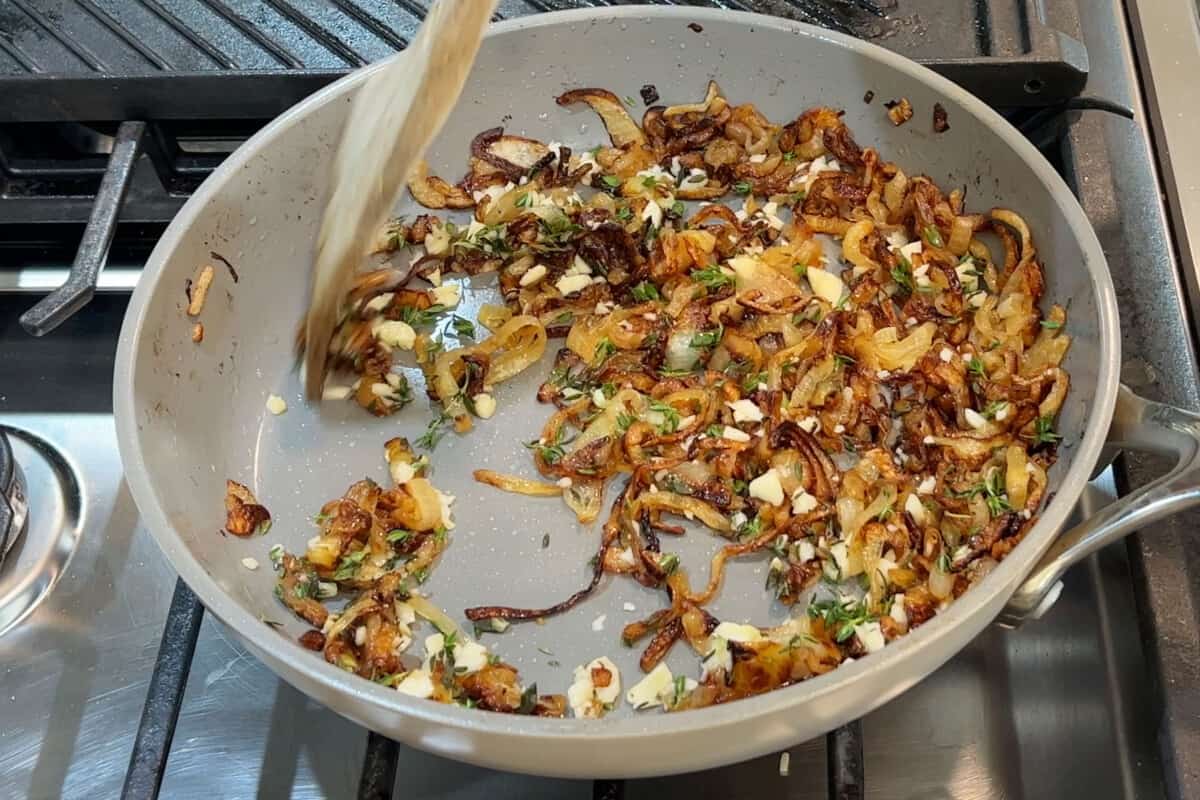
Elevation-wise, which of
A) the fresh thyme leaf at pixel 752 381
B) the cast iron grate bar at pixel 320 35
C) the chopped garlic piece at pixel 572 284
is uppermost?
the cast iron grate bar at pixel 320 35

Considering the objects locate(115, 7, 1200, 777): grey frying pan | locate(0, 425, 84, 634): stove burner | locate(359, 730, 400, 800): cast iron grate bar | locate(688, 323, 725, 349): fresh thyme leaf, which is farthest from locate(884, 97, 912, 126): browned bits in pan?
locate(0, 425, 84, 634): stove burner

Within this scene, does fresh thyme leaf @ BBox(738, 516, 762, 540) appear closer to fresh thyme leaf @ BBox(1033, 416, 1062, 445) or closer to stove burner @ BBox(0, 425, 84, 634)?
fresh thyme leaf @ BBox(1033, 416, 1062, 445)

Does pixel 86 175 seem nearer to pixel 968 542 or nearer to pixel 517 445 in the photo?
pixel 517 445

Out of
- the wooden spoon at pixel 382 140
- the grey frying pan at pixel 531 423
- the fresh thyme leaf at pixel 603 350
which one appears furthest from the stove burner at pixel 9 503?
the fresh thyme leaf at pixel 603 350

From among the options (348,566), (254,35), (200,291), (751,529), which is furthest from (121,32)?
(751,529)

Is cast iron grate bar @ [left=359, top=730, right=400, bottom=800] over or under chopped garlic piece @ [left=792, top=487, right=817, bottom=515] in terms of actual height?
under

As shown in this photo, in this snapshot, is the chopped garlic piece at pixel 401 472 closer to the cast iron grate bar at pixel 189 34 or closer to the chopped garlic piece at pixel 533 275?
the chopped garlic piece at pixel 533 275

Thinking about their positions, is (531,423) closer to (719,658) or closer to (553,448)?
(553,448)
